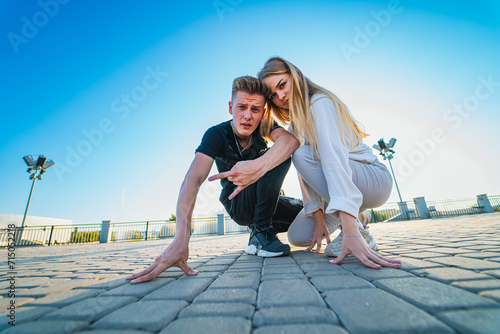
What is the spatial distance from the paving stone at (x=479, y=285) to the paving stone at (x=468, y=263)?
349 millimetres

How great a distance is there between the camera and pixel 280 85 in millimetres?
2508

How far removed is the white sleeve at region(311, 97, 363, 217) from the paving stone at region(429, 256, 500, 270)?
660 mm

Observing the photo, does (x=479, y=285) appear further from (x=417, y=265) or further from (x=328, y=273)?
(x=328, y=273)

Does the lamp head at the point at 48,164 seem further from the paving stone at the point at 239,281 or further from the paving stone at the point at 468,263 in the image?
the paving stone at the point at 468,263

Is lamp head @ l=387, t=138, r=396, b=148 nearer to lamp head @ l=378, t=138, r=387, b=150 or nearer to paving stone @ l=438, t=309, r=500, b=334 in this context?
lamp head @ l=378, t=138, r=387, b=150

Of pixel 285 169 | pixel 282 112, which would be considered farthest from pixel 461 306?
pixel 282 112

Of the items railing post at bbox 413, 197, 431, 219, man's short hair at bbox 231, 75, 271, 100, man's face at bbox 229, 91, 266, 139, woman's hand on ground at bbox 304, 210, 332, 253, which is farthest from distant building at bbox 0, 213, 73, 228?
railing post at bbox 413, 197, 431, 219

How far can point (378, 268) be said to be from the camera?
4.62 feet

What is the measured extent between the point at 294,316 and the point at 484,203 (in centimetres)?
2291

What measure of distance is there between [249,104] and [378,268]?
1.99 m

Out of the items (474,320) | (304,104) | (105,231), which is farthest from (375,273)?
(105,231)

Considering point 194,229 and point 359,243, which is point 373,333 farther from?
point 194,229

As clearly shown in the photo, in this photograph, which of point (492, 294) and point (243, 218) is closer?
point (492, 294)

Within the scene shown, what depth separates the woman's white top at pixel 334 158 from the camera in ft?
5.65
